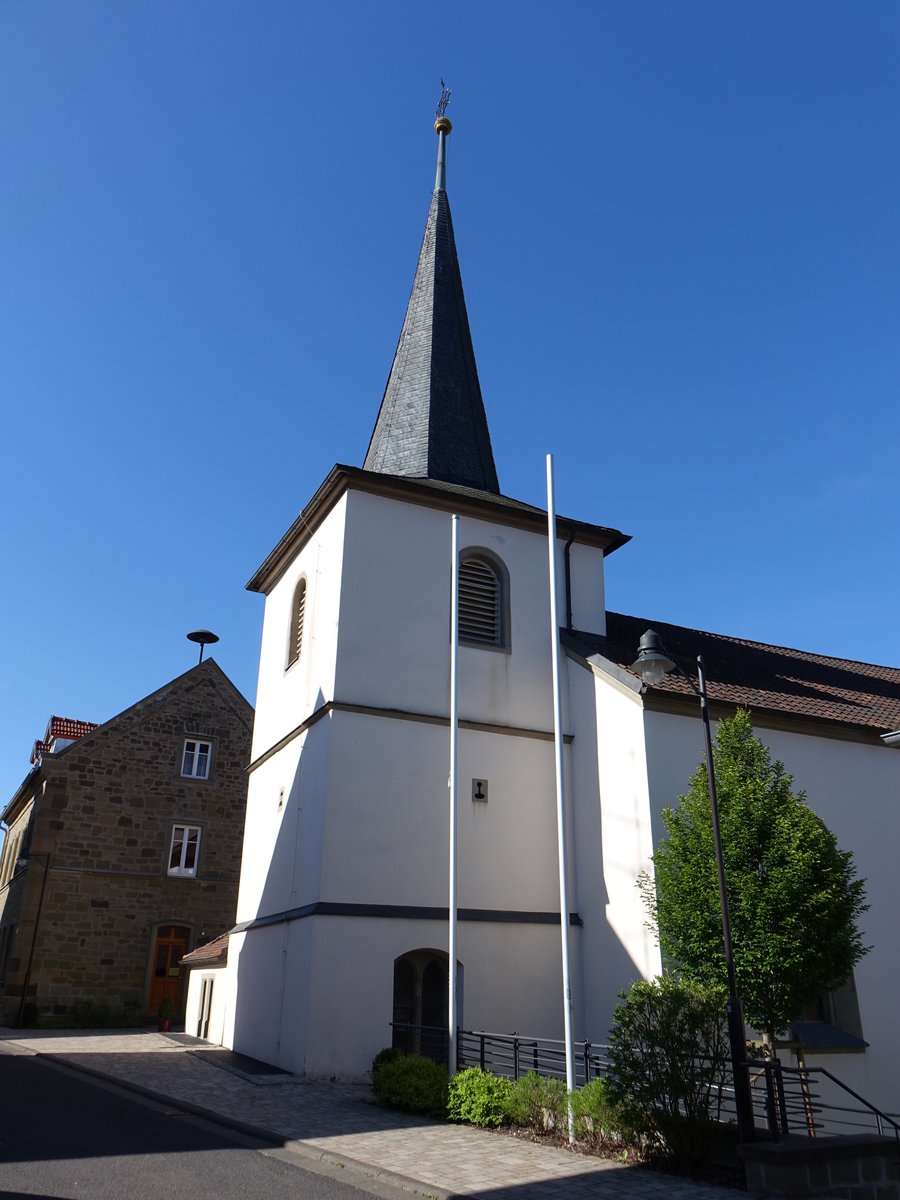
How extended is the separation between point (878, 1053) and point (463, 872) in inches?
265

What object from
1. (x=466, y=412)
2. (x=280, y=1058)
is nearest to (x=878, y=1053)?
(x=280, y=1058)

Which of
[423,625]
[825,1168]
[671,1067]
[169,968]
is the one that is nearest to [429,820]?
[423,625]

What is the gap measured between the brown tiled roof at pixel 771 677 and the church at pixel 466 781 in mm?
108

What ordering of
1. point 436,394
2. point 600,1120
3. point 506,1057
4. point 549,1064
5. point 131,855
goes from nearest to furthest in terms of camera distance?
point 600,1120
point 506,1057
point 549,1064
point 436,394
point 131,855

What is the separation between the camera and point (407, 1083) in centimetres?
1115

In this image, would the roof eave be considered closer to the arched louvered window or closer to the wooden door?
the arched louvered window

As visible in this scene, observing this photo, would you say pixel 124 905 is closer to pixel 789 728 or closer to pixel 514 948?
pixel 514 948

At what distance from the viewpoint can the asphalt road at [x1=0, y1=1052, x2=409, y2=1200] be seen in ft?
23.2

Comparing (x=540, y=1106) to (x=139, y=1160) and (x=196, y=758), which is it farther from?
(x=196, y=758)

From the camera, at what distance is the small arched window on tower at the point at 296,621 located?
18312 millimetres

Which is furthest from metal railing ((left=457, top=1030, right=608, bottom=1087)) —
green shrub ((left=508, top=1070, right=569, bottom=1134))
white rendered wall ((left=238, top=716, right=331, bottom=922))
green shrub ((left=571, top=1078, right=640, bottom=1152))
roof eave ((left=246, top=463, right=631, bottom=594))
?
roof eave ((left=246, top=463, right=631, bottom=594))

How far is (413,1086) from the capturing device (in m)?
11.1

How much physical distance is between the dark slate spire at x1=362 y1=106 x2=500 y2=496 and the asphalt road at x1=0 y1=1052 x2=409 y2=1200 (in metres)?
11.8

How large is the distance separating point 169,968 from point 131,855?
3192 millimetres
